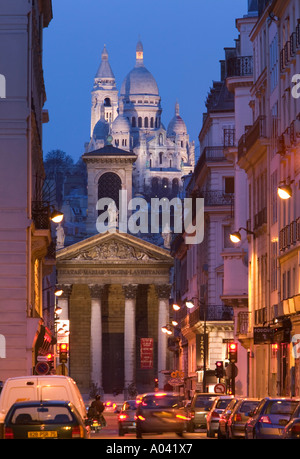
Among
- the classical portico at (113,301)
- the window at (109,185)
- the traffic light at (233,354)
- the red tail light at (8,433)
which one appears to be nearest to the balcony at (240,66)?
the traffic light at (233,354)

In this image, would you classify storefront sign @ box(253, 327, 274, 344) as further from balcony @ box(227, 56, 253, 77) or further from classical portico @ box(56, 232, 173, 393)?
classical portico @ box(56, 232, 173, 393)

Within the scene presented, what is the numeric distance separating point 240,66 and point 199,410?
76.4 ft

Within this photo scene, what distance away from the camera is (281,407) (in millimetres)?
29875

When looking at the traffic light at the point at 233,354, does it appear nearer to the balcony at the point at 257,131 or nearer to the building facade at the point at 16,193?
the balcony at the point at 257,131

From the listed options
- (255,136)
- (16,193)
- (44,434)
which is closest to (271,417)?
(44,434)

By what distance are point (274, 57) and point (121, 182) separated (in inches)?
4477

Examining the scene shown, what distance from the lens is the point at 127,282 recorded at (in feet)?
486

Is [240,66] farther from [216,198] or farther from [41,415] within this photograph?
[41,415]

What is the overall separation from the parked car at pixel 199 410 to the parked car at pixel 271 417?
2108cm

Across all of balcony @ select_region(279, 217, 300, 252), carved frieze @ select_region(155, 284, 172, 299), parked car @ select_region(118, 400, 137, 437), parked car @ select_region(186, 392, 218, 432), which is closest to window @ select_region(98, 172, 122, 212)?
carved frieze @ select_region(155, 284, 172, 299)

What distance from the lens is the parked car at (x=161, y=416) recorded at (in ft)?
136

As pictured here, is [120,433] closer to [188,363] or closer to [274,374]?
[274,374]

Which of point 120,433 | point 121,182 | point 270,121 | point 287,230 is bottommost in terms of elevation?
point 120,433
